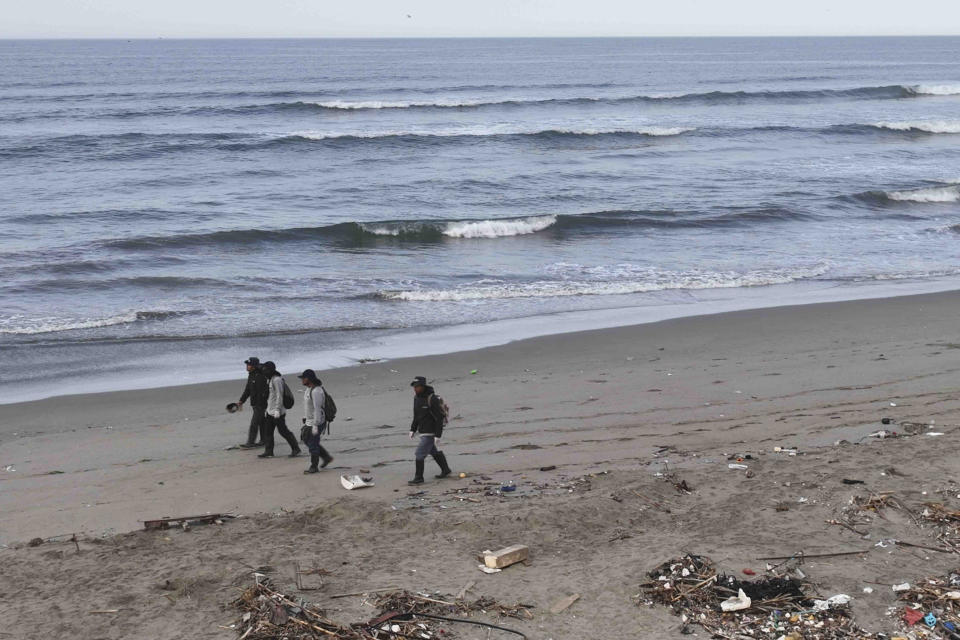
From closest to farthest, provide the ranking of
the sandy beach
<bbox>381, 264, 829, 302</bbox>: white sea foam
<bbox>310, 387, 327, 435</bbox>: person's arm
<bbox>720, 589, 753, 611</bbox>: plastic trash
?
1. <bbox>720, 589, 753, 611</bbox>: plastic trash
2. the sandy beach
3. <bbox>310, 387, 327, 435</bbox>: person's arm
4. <bbox>381, 264, 829, 302</bbox>: white sea foam

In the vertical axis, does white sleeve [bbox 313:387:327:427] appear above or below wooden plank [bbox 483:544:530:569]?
above

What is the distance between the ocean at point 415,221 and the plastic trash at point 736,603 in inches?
362

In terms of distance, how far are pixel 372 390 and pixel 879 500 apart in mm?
7089

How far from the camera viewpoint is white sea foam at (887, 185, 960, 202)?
32.1 m

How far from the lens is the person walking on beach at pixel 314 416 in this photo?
10.3 m

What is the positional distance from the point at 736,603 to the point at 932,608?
4.48ft

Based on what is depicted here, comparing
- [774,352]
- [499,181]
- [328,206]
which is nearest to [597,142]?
[499,181]

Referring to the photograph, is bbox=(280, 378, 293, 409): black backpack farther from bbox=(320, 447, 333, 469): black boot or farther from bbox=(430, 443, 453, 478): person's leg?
bbox=(430, 443, 453, 478): person's leg

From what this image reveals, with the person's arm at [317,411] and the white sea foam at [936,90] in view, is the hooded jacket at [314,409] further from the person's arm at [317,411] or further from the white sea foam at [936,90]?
the white sea foam at [936,90]

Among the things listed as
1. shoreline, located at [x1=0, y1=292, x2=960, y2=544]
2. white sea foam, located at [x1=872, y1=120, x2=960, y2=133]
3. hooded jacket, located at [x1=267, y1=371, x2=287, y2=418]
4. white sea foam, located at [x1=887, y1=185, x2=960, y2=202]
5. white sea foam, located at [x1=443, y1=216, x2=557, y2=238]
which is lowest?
shoreline, located at [x1=0, y1=292, x2=960, y2=544]

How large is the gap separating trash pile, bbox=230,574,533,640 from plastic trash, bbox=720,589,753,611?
A: 1383mm

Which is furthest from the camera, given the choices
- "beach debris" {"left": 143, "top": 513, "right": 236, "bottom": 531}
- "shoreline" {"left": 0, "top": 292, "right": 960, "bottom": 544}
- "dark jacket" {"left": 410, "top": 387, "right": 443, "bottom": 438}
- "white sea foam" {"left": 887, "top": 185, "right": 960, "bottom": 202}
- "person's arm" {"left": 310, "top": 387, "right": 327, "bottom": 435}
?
"white sea foam" {"left": 887, "top": 185, "right": 960, "bottom": 202}

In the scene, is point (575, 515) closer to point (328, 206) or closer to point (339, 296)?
point (339, 296)

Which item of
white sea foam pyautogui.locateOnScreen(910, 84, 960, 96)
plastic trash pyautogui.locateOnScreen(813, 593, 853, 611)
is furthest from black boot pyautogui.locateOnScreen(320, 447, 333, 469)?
white sea foam pyautogui.locateOnScreen(910, 84, 960, 96)
